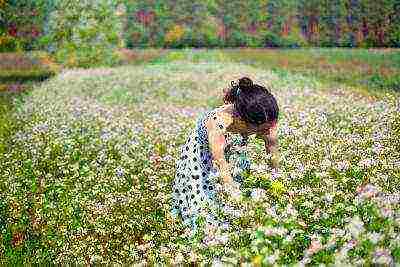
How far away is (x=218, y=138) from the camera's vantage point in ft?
21.4

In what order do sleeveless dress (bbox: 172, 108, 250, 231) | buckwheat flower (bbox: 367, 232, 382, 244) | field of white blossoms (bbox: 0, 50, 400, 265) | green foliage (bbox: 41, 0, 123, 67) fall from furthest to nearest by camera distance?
green foliage (bbox: 41, 0, 123, 67), sleeveless dress (bbox: 172, 108, 250, 231), field of white blossoms (bbox: 0, 50, 400, 265), buckwheat flower (bbox: 367, 232, 382, 244)

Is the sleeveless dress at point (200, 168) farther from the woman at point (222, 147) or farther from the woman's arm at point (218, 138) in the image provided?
the woman's arm at point (218, 138)

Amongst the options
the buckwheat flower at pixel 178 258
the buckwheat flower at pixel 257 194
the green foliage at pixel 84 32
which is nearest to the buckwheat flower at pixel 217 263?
the buckwheat flower at pixel 178 258

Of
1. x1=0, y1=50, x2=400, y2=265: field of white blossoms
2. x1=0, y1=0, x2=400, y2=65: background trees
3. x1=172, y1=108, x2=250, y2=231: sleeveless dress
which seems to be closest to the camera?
x1=0, y1=50, x2=400, y2=265: field of white blossoms

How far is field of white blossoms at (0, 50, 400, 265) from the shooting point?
528 centimetres

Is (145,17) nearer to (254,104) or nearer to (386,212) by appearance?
(254,104)

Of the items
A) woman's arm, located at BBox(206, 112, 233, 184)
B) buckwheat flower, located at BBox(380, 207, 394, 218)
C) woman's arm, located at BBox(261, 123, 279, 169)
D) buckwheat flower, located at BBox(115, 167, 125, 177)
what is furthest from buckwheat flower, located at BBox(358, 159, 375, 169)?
buckwheat flower, located at BBox(115, 167, 125, 177)

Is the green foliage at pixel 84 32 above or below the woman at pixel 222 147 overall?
below

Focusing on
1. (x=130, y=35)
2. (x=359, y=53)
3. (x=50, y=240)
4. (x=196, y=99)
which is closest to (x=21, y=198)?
(x=50, y=240)

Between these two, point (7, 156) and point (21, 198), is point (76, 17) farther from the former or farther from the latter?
point (21, 198)

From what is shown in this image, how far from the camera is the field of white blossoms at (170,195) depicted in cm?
528

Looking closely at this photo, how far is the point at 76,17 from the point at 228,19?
22985 millimetres

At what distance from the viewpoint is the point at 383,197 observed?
5.39 m

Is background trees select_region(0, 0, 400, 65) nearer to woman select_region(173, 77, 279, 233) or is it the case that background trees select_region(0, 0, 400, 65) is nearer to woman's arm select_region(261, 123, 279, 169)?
woman select_region(173, 77, 279, 233)
